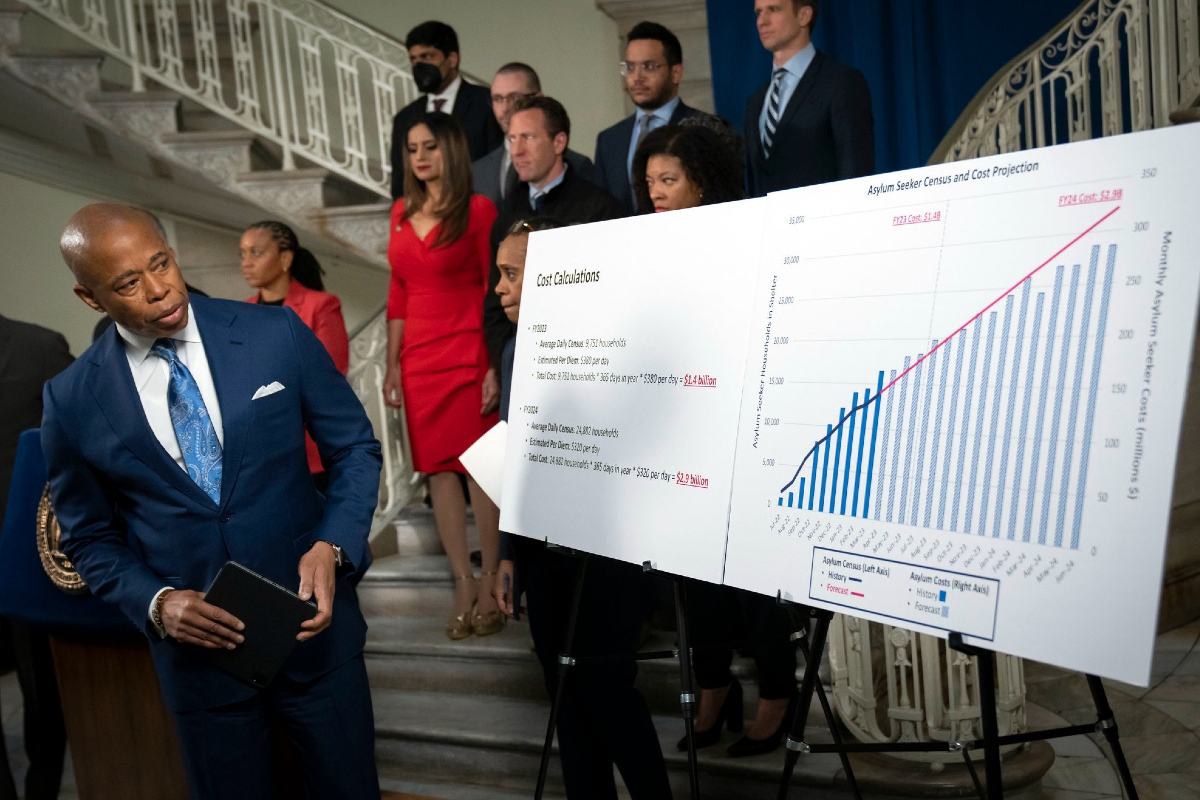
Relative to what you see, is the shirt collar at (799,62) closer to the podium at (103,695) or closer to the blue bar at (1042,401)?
the blue bar at (1042,401)

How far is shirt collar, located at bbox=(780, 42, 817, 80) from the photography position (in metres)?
2.81

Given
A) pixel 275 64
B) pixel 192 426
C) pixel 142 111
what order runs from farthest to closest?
pixel 275 64 < pixel 142 111 < pixel 192 426

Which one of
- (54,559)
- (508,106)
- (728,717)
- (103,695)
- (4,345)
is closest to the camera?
(54,559)

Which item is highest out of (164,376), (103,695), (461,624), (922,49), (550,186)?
(922,49)

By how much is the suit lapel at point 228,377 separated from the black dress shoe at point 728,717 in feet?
4.94

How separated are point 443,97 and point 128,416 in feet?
9.07

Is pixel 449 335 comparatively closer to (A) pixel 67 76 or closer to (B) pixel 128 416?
(B) pixel 128 416

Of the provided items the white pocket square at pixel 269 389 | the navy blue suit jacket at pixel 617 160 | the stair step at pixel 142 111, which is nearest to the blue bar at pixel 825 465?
the white pocket square at pixel 269 389

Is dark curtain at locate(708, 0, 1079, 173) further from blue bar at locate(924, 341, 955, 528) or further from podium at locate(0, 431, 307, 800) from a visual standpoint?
podium at locate(0, 431, 307, 800)

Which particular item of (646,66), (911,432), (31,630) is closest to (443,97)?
(646,66)

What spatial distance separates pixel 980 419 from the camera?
1192mm

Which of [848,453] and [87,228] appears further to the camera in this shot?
[87,228]

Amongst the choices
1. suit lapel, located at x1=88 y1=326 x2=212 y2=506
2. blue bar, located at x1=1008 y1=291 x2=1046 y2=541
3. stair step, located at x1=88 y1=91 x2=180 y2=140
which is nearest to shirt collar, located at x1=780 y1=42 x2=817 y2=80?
blue bar, located at x1=1008 y1=291 x2=1046 y2=541

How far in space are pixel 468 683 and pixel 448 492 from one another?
648 mm
